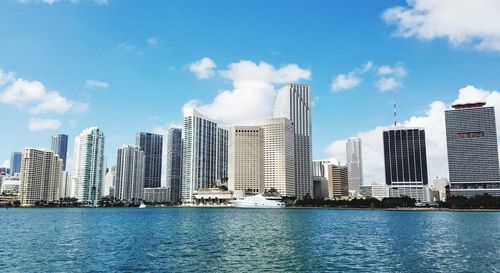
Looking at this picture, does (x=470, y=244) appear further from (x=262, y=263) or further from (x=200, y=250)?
(x=200, y=250)

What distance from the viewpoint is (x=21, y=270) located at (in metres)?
45.9

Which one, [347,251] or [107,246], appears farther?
[107,246]

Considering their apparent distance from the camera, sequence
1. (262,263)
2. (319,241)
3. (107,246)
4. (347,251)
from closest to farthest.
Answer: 1. (262,263)
2. (347,251)
3. (107,246)
4. (319,241)

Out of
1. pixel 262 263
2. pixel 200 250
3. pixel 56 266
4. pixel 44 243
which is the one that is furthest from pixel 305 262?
pixel 44 243

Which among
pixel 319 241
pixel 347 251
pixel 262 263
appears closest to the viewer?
pixel 262 263

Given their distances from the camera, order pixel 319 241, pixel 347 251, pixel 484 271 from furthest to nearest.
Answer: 1. pixel 319 241
2. pixel 347 251
3. pixel 484 271

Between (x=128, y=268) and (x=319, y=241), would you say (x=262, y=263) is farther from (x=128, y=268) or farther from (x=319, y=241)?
(x=319, y=241)

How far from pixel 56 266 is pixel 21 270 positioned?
351 centimetres

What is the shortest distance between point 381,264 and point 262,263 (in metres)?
14.0

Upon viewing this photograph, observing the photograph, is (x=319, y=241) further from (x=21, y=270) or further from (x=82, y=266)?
(x=21, y=270)

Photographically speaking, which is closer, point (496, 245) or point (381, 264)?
point (381, 264)

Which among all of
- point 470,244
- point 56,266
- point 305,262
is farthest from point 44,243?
point 470,244

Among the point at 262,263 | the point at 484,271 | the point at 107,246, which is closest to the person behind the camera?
the point at 484,271

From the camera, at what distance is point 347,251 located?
200ft
